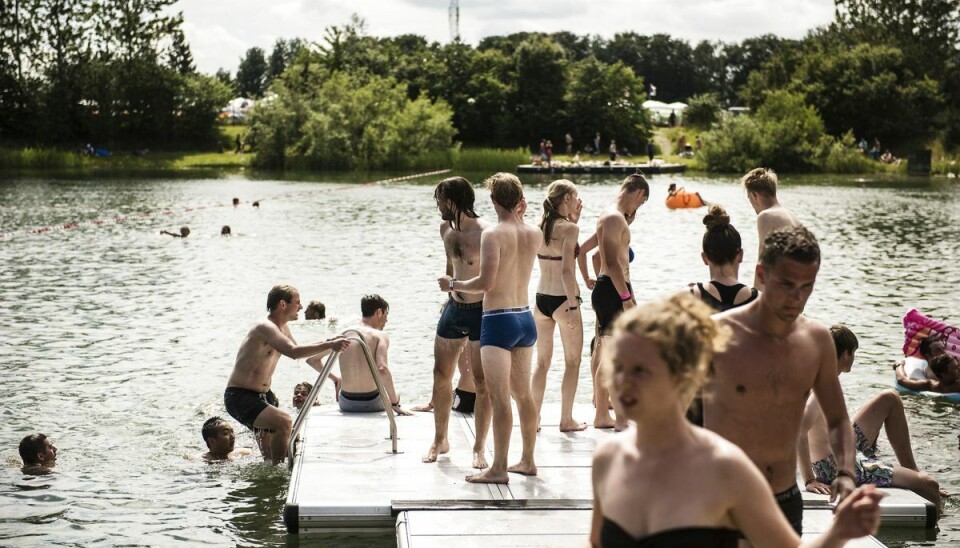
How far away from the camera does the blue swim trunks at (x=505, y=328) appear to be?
8.30 meters

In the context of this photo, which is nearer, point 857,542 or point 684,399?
point 684,399

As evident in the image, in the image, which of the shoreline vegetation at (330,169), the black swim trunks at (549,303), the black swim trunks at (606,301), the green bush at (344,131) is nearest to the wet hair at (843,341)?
the black swim trunks at (606,301)

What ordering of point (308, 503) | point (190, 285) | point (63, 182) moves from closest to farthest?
point (308, 503) → point (190, 285) → point (63, 182)

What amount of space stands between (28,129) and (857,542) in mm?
85319

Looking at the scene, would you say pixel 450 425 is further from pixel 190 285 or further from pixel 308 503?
pixel 190 285

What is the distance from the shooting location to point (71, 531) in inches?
358

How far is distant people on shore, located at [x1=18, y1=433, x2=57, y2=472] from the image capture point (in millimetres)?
10656

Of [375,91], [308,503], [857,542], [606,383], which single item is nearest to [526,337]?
[308,503]

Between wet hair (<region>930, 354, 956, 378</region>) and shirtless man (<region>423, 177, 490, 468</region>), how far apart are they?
22.2ft

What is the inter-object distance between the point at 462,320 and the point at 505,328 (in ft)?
2.27

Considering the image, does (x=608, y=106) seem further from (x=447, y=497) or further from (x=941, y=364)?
(x=447, y=497)

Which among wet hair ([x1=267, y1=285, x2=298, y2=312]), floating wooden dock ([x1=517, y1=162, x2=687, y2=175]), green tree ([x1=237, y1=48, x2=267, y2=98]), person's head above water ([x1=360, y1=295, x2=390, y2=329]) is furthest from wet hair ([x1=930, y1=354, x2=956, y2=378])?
green tree ([x1=237, y1=48, x2=267, y2=98])

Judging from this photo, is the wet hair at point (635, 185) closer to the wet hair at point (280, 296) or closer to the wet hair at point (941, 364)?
the wet hair at point (280, 296)

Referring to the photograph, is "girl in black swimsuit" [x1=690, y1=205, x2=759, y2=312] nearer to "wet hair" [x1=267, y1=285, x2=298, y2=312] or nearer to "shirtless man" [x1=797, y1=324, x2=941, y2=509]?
"shirtless man" [x1=797, y1=324, x2=941, y2=509]
